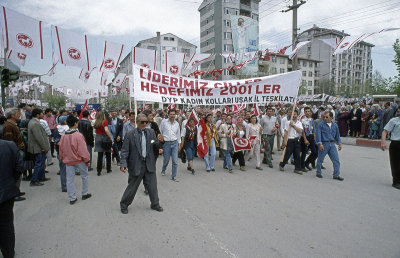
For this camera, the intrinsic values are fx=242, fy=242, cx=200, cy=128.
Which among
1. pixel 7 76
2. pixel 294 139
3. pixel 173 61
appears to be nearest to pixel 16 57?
pixel 7 76

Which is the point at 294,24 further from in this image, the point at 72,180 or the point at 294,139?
the point at 72,180

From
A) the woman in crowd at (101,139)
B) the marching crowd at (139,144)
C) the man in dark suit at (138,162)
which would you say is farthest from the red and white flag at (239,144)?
the woman in crowd at (101,139)

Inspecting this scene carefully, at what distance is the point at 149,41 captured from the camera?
5666 cm

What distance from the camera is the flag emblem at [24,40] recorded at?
7.18 meters

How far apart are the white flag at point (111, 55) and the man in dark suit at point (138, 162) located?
7162mm

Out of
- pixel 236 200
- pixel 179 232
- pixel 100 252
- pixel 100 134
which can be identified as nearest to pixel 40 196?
pixel 100 134

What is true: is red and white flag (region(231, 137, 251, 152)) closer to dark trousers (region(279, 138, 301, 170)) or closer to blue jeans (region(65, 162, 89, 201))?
dark trousers (region(279, 138, 301, 170))

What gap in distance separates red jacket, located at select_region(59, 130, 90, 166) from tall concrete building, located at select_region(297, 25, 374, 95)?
68.3 m

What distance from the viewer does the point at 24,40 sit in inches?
287

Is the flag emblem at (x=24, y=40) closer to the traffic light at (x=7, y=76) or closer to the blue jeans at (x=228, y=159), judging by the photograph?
the traffic light at (x=7, y=76)

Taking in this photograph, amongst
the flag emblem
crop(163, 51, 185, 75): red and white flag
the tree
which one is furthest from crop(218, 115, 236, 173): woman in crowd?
the tree

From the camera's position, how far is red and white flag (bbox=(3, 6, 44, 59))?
6918mm

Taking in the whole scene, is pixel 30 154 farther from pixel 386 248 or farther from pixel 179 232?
pixel 386 248

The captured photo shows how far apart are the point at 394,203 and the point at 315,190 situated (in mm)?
1408
